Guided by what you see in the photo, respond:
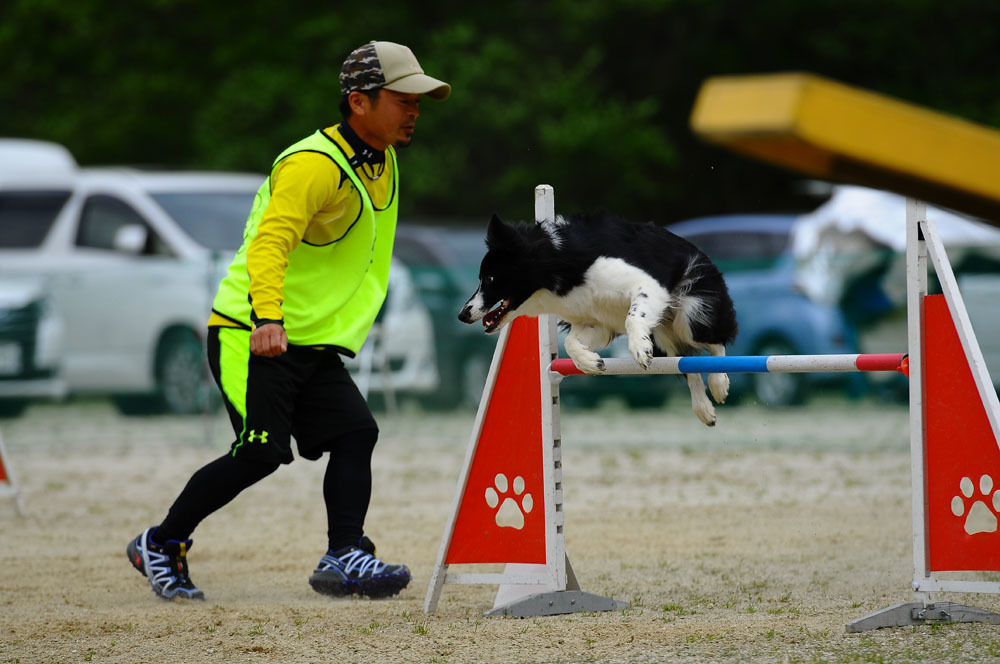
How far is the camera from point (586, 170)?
902 inches

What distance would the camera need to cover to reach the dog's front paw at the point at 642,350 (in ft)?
13.8

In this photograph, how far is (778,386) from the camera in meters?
12.8

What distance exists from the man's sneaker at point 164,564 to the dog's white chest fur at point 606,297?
158 cm

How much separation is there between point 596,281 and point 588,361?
0.89 ft

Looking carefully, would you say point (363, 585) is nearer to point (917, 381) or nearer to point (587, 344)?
point (587, 344)

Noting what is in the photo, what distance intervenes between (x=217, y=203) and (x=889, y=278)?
6308 mm

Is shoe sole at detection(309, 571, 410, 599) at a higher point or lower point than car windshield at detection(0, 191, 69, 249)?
lower

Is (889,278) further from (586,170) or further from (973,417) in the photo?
(586,170)

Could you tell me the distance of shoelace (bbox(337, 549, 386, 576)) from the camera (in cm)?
486

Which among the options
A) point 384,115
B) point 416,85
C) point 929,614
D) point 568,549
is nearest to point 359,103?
point 384,115

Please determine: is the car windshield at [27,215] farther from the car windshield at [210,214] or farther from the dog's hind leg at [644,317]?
the dog's hind leg at [644,317]

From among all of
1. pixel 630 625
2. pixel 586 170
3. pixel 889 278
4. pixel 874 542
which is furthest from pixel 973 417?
pixel 586 170

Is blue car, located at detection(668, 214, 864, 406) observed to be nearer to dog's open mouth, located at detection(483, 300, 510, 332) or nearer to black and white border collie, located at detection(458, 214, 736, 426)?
black and white border collie, located at detection(458, 214, 736, 426)

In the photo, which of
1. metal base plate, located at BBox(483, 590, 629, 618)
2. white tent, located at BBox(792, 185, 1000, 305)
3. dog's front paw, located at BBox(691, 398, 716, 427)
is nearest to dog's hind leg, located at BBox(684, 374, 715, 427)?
dog's front paw, located at BBox(691, 398, 716, 427)
